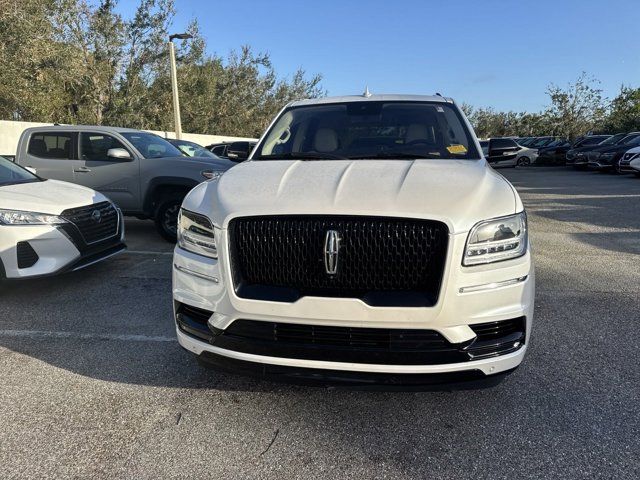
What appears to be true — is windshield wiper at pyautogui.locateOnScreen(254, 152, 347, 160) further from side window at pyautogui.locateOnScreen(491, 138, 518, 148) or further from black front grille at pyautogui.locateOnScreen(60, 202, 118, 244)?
black front grille at pyautogui.locateOnScreen(60, 202, 118, 244)

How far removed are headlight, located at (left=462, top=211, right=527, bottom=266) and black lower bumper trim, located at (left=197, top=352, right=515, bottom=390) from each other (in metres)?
0.56

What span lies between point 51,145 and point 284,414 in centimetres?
745

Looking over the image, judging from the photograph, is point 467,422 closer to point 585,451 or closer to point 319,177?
point 585,451

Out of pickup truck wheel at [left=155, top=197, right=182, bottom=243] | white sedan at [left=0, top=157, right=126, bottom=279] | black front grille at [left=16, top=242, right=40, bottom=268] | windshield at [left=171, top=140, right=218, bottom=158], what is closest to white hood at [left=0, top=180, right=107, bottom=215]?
white sedan at [left=0, top=157, right=126, bottom=279]

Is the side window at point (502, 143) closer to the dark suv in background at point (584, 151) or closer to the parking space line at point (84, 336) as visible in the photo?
the parking space line at point (84, 336)

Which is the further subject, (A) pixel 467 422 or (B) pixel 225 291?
(A) pixel 467 422

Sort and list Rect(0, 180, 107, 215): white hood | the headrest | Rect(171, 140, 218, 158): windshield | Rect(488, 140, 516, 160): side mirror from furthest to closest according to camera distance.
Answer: Rect(171, 140, 218, 158): windshield → Rect(0, 180, 107, 215): white hood → Rect(488, 140, 516, 160): side mirror → the headrest

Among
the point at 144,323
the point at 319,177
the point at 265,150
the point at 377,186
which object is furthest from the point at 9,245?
the point at 377,186

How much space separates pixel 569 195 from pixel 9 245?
45.4ft

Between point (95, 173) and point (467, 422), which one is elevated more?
point (95, 173)

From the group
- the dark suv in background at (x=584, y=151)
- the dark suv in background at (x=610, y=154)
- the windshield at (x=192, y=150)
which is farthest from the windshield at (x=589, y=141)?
the windshield at (x=192, y=150)

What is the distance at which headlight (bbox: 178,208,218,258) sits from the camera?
8.32 ft

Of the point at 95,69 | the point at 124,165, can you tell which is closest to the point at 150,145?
the point at 124,165

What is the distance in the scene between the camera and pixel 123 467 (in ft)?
7.54
